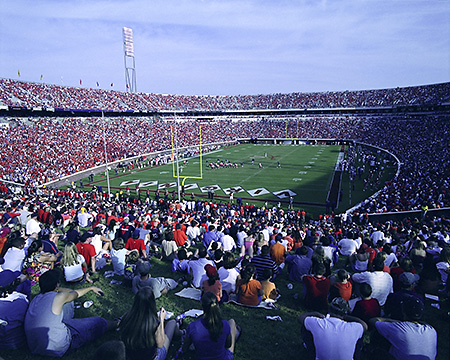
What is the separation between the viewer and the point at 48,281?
390 centimetres

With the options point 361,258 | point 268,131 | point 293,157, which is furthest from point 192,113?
point 361,258

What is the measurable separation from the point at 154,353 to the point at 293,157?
155ft

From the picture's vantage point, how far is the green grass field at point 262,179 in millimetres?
26047

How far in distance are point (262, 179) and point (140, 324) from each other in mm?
30407

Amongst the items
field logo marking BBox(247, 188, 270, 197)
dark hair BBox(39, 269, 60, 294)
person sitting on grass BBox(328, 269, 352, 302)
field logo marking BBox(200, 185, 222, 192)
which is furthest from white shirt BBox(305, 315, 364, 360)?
field logo marking BBox(200, 185, 222, 192)

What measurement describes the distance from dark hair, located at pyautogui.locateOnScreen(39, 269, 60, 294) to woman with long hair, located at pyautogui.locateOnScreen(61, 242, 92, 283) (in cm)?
213

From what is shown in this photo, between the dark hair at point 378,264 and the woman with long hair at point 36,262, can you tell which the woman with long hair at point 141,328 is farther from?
the woman with long hair at point 36,262

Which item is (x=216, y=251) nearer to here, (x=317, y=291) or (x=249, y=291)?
(x=249, y=291)

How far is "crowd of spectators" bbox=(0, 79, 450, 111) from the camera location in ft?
157

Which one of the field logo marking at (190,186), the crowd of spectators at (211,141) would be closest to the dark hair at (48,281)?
the crowd of spectators at (211,141)

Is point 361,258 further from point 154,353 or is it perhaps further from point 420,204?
point 420,204

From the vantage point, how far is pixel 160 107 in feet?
242

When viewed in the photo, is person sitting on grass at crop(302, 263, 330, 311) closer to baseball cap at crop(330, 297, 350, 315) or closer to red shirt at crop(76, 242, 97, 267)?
baseball cap at crop(330, 297, 350, 315)

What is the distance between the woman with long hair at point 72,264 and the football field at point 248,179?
20.0 metres
